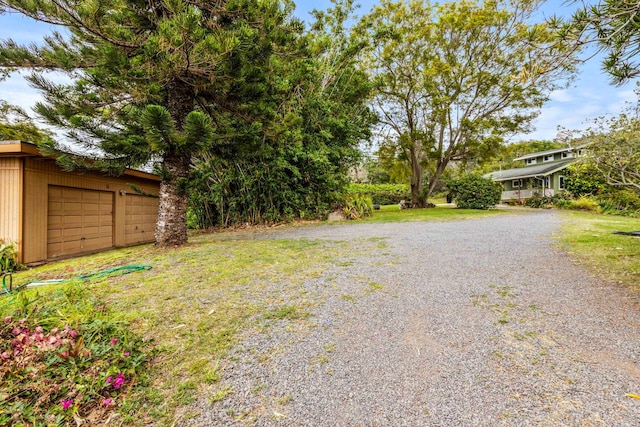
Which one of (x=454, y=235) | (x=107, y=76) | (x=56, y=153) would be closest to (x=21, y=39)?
(x=107, y=76)

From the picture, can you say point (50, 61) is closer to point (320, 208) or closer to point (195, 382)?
point (195, 382)

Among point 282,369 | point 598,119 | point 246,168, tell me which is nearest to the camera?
point 282,369

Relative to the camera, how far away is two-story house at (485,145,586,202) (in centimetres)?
1856

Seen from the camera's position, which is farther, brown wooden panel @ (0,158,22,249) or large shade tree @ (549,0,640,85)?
brown wooden panel @ (0,158,22,249)

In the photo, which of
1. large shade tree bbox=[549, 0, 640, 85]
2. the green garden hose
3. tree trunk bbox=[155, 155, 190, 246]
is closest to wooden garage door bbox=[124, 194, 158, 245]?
tree trunk bbox=[155, 155, 190, 246]

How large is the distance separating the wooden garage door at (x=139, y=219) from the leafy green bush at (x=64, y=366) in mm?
6167

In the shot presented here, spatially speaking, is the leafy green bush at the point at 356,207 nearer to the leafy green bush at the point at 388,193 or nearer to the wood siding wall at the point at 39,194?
the wood siding wall at the point at 39,194

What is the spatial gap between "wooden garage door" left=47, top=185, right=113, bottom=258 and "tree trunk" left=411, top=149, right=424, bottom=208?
14516mm

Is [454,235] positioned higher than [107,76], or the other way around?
[107,76]

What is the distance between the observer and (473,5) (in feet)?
42.2

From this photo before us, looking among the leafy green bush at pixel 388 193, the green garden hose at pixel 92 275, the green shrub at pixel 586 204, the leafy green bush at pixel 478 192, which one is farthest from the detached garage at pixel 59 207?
the leafy green bush at pixel 388 193

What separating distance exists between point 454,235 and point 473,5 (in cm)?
1230

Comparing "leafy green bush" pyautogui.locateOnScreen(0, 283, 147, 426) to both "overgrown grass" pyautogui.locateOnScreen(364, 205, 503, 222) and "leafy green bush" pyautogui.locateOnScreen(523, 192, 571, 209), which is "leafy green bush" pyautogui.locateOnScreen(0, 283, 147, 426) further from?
"leafy green bush" pyautogui.locateOnScreen(523, 192, 571, 209)

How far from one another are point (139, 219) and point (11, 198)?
3237 mm
